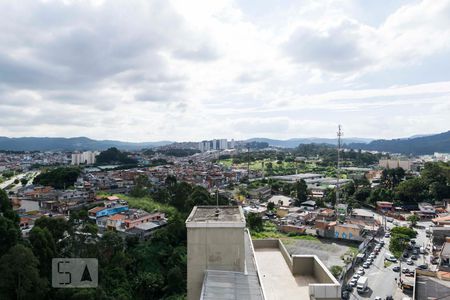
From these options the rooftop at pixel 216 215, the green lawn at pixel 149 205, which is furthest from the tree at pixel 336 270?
the rooftop at pixel 216 215

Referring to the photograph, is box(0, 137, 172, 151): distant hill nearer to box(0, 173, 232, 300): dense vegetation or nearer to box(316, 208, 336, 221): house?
box(316, 208, 336, 221): house

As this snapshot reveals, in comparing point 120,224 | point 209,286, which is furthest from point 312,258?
point 120,224

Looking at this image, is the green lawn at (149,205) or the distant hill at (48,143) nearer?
the green lawn at (149,205)

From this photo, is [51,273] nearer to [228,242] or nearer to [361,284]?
[228,242]

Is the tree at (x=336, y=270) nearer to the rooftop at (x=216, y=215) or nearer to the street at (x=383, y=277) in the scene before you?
the street at (x=383, y=277)


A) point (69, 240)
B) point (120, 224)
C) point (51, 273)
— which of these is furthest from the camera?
point (120, 224)

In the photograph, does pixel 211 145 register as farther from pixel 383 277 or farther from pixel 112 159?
pixel 383 277
